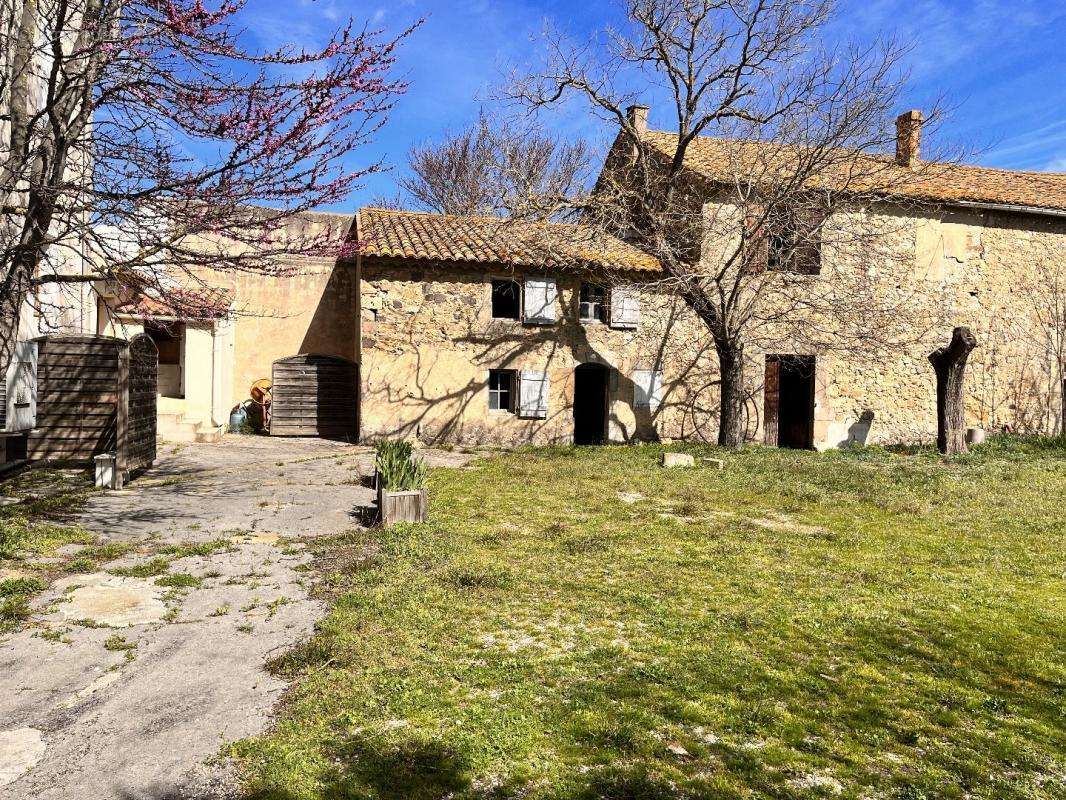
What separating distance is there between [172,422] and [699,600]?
498 inches

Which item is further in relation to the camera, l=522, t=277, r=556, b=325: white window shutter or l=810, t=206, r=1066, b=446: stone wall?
l=810, t=206, r=1066, b=446: stone wall

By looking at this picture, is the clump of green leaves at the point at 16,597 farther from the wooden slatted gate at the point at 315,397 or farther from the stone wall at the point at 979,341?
the stone wall at the point at 979,341

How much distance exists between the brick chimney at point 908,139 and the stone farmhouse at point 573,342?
0.18 feet

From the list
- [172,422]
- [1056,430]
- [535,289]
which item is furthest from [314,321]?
[1056,430]

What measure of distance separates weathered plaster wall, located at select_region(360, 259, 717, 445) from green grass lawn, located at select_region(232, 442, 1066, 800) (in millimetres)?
6844

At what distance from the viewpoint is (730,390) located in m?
14.5

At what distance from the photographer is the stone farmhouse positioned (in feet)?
49.4

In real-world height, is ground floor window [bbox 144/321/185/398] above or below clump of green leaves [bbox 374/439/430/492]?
above

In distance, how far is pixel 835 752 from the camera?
3297mm

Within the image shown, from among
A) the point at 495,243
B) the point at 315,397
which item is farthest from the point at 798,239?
the point at 315,397

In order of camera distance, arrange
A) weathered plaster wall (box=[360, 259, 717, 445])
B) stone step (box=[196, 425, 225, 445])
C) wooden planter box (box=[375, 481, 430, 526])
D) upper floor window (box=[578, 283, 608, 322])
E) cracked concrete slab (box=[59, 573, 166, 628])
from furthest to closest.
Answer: upper floor window (box=[578, 283, 608, 322]) → weathered plaster wall (box=[360, 259, 717, 445]) → stone step (box=[196, 425, 225, 445]) → wooden planter box (box=[375, 481, 430, 526]) → cracked concrete slab (box=[59, 573, 166, 628])

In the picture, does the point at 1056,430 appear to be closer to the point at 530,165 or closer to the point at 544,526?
the point at 544,526

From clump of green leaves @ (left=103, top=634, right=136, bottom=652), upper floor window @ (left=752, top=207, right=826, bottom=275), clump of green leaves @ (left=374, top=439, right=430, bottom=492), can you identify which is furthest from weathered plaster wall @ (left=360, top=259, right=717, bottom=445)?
clump of green leaves @ (left=103, top=634, right=136, bottom=652)

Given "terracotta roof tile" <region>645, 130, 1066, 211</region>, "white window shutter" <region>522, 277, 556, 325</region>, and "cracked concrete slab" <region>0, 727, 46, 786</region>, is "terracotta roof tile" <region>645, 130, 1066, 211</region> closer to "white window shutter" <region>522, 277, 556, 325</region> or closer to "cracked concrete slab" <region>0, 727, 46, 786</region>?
"white window shutter" <region>522, 277, 556, 325</region>
